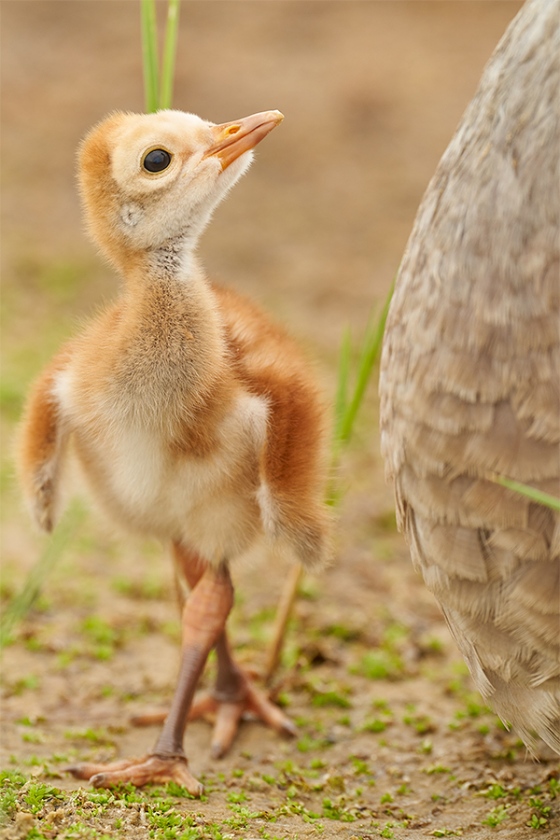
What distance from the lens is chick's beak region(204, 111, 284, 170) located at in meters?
2.19

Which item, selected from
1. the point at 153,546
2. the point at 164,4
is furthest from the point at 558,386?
the point at 164,4

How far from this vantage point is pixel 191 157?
2.19 m

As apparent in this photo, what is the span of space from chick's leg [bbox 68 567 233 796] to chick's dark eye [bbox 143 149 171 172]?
0.92 metres

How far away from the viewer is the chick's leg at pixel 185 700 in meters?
2.19

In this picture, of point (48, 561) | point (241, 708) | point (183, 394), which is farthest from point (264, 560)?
point (183, 394)

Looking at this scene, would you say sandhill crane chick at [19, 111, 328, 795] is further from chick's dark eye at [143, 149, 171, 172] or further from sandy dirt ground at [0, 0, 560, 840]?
sandy dirt ground at [0, 0, 560, 840]

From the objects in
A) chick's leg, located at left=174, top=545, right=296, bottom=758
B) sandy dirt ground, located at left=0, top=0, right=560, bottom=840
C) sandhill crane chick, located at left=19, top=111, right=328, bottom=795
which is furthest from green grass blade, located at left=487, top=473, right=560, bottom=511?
chick's leg, located at left=174, top=545, right=296, bottom=758

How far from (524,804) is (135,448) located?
3.83 ft

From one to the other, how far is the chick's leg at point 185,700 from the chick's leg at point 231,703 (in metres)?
0.37

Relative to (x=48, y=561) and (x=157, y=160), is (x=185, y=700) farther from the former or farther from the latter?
(x=157, y=160)

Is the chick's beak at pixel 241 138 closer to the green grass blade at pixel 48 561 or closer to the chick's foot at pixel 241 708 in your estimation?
the green grass blade at pixel 48 561

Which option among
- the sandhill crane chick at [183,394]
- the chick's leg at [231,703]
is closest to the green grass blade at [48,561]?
the sandhill crane chick at [183,394]

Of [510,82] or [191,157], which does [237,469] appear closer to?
[191,157]

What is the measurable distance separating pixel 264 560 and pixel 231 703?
106 cm
